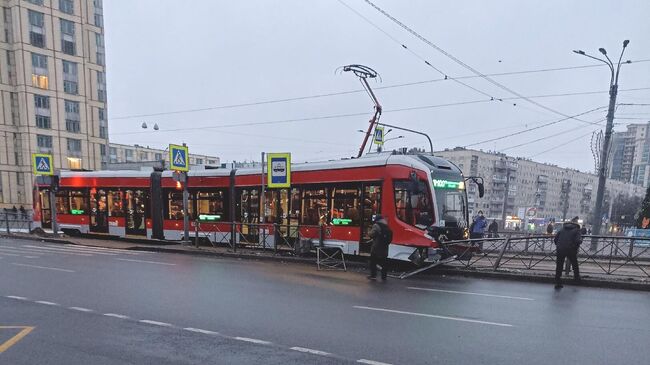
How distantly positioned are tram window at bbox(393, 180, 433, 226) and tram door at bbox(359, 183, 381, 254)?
81 centimetres

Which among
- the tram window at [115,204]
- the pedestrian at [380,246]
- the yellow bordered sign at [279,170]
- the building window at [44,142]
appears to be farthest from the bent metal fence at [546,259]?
the building window at [44,142]

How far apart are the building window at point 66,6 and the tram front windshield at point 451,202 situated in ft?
223

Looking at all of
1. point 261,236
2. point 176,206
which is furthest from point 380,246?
point 176,206

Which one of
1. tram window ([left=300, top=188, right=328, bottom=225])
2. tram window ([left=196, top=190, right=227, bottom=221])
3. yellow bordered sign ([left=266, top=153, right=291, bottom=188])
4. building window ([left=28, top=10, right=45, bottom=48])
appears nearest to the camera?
tram window ([left=300, top=188, right=328, bottom=225])

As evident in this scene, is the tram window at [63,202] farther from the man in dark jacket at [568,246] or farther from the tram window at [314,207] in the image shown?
the man in dark jacket at [568,246]

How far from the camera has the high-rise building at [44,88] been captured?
54.1 m

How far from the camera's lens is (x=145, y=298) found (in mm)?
7969

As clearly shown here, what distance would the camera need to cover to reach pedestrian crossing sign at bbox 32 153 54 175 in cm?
2030

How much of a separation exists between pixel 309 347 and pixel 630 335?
15.6 feet

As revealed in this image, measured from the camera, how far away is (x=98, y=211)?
20.3 metres

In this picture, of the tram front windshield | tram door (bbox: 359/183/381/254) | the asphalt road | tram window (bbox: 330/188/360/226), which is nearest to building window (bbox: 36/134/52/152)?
the asphalt road

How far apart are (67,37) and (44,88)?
882 cm

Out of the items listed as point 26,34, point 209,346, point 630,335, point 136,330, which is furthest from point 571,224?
point 26,34

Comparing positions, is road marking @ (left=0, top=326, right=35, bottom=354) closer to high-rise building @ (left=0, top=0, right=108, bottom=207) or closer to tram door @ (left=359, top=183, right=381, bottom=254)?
tram door @ (left=359, top=183, right=381, bottom=254)
